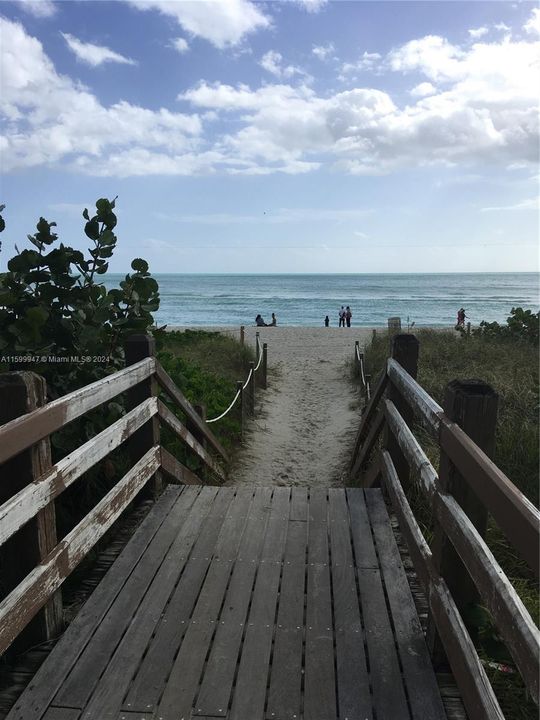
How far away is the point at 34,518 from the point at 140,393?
5.65 ft

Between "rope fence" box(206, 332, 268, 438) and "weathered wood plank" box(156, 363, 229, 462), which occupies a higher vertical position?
"weathered wood plank" box(156, 363, 229, 462)

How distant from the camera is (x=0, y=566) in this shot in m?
3.12

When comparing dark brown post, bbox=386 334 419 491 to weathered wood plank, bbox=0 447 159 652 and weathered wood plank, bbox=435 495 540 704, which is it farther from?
weathered wood plank, bbox=0 447 159 652

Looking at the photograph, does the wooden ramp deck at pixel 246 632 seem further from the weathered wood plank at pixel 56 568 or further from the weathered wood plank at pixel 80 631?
the weathered wood plank at pixel 56 568

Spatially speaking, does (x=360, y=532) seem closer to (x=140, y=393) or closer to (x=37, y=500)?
(x=140, y=393)

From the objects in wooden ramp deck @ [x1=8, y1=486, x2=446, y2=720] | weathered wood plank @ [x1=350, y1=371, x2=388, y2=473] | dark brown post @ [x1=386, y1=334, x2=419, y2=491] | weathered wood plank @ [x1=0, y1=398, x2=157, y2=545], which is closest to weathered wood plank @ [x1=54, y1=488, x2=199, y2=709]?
wooden ramp deck @ [x1=8, y1=486, x2=446, y2=720]

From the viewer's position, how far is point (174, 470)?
15.8ft

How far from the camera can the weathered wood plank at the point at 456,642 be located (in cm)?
197

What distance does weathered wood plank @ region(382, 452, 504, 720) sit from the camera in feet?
6.47

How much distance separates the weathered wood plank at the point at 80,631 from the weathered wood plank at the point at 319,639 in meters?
1.03

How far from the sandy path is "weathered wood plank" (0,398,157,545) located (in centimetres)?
399

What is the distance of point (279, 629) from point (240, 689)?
0.46 m

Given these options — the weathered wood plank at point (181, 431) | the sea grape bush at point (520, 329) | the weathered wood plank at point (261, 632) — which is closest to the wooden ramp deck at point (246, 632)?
the weathered wood plank at point (261, 632)

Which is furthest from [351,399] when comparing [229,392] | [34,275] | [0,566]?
[0,566]
